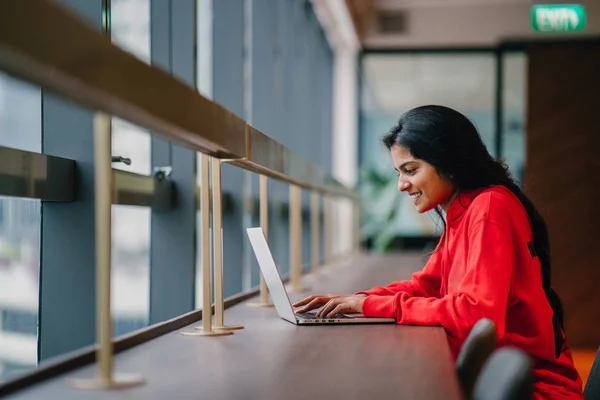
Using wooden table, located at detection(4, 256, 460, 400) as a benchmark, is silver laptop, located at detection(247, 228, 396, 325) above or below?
above

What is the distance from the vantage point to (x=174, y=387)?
3.92 feet

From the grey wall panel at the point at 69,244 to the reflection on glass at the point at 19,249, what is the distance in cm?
3

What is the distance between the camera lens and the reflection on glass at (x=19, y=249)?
2.01 metres

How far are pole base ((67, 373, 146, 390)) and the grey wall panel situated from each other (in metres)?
0.99

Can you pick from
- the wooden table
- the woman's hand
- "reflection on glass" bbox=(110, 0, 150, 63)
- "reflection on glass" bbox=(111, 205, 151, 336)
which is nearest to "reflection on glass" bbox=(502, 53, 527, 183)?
"reflection on glass" bbox=(111, 205, 151, 336)

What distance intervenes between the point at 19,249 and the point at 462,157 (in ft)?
3.85

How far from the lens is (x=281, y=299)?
212 cm

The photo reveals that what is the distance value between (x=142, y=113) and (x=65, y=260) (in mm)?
1246

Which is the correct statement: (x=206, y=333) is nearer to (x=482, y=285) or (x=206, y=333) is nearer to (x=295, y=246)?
(x=482, y=285)

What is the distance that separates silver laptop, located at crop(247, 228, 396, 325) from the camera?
78.9 inches

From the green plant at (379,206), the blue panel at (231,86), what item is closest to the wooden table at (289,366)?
the blue panel at (231,86)

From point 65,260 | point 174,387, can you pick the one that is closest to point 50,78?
point 174,387

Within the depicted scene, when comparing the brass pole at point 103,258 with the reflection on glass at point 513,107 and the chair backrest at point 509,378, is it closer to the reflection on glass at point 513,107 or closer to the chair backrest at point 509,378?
the chair backrest at point 509,378

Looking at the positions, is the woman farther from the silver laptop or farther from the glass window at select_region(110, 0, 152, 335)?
the glass window at select_region(110, 0, 152, 335)
